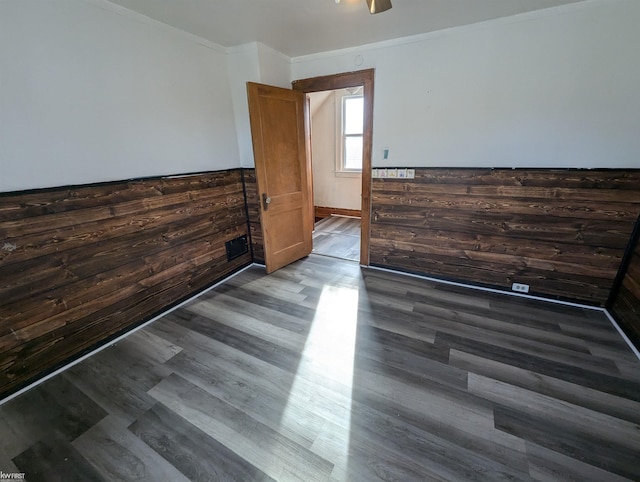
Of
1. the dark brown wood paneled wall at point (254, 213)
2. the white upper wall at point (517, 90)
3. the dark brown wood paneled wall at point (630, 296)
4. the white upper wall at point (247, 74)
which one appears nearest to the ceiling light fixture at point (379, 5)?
the white upper wall at point (517, 90)

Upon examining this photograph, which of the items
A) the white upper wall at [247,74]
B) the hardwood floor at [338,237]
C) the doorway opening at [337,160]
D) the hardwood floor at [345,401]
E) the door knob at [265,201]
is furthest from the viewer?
the doorway opening at [337,160]

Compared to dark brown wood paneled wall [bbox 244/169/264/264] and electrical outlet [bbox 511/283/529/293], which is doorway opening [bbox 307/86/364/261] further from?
electrical outlet [bbox 511/283/529/293]

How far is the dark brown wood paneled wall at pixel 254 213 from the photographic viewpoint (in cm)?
314

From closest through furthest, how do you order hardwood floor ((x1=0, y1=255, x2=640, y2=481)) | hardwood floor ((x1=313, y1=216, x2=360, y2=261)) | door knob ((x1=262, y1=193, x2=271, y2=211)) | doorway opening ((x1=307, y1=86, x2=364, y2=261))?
1. hardwood floor ((x1=0, y1=255, x2=640, y2=481))
2. door knob ((x1=262, y1=193, x2=271, y2=211))
3. hardwood floor ((x1=313, y1=216, x2=360, y2=261))
4. doorway opening ((x1=307, y1=86, x2=364, y2=261))

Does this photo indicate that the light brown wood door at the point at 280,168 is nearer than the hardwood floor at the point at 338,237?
Yes

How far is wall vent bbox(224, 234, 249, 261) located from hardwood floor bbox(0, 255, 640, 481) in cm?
87

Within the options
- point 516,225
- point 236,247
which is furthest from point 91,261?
point 516,225

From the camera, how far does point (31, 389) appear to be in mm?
1737

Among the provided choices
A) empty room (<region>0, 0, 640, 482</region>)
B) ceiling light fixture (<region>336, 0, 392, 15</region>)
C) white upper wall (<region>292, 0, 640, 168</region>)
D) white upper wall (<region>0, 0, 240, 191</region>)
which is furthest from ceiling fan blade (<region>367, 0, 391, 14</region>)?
white upper wall (<region>0, 0, 240, 191</region>)

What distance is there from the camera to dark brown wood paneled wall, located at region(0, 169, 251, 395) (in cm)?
165

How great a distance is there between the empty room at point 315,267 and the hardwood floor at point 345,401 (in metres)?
0.01

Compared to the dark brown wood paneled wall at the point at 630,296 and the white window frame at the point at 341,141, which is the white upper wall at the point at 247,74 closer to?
the white window frame at the point at 341,141

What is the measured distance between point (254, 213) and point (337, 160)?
2.83 metres

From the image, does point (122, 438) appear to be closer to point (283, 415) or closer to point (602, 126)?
point (283, 415)
